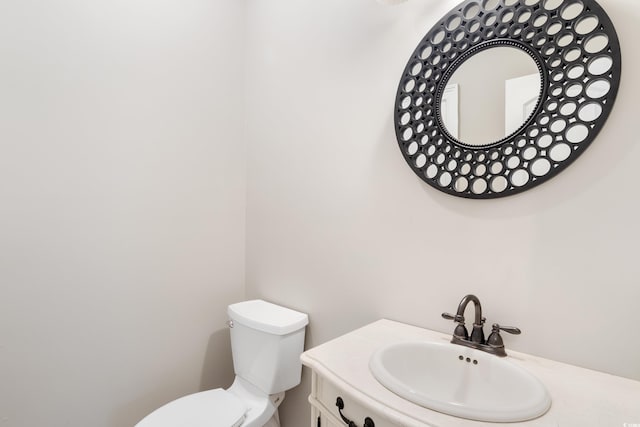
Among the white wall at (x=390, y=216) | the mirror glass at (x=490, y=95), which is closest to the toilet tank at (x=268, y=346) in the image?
the white wall at (x=390, y=216)

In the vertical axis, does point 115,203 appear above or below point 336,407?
above

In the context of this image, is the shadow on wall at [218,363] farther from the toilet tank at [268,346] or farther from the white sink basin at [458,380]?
the white sink basin at [458,380]

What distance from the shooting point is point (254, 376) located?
1.42 meters

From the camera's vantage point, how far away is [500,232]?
3.13 feet

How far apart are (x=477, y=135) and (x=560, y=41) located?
12.1 inches

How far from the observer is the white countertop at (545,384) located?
0.62 m

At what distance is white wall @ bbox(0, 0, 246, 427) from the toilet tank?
1.20 feet

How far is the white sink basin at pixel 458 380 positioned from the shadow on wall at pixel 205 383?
1.24 meters

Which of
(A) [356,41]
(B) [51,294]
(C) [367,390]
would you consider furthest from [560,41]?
(B) [51,294]

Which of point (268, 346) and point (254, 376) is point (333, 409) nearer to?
point (268, 346)

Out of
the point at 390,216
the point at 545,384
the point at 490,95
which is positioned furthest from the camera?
the point at 390,216

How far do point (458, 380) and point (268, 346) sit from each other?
0.80 m

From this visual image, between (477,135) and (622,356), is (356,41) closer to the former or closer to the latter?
(477,135)

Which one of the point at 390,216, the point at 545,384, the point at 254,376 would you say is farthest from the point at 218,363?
the point at 545,384
